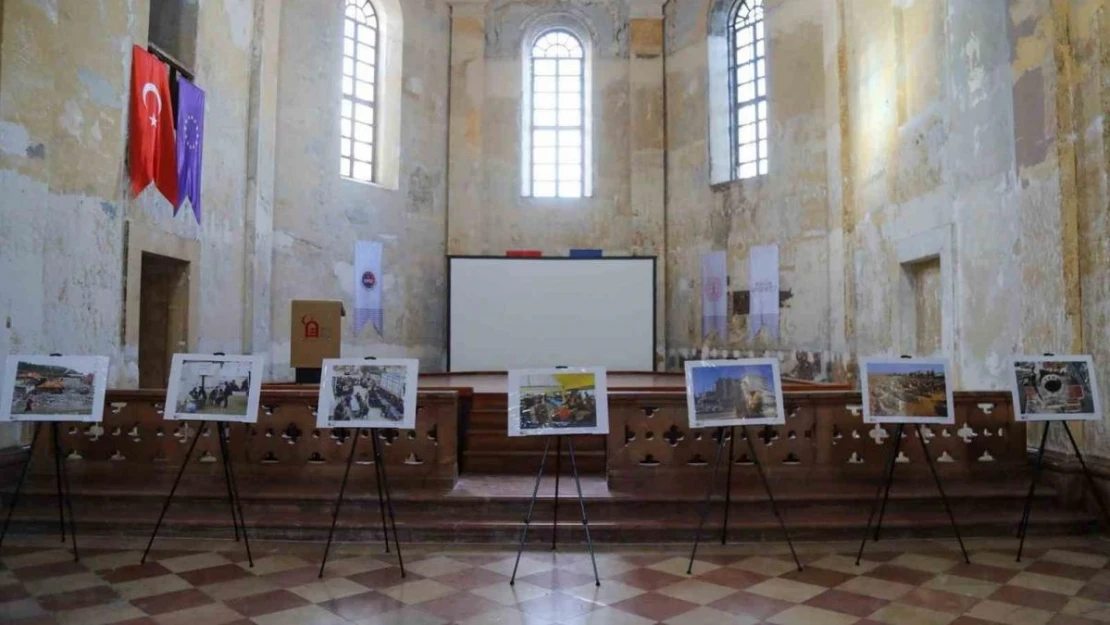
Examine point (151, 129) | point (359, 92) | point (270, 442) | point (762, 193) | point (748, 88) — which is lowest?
point (270, 442)

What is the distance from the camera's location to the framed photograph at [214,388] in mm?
4996

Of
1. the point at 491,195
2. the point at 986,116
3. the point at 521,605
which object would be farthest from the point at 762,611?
the point at 491,195

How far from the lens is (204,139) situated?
9289mm

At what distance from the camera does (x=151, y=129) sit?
7883 mm

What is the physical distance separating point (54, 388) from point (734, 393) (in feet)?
14.8

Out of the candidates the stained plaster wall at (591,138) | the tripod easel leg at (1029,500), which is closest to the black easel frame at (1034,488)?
the tripod easel leg at (1029,500)

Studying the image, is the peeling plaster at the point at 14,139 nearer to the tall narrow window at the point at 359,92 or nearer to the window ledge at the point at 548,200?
the tall narrow window at the point at 359,92

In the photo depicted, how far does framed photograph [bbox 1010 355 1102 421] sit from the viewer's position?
16.8ft

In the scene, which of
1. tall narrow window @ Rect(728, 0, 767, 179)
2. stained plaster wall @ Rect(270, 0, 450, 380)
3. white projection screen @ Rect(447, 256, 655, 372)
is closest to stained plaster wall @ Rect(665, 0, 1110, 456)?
tall narrow window @ Rect(728, 0, 767, 179)

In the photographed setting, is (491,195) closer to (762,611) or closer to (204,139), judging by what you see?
(204,139)

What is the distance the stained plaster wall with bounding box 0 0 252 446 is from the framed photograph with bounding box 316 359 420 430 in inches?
124

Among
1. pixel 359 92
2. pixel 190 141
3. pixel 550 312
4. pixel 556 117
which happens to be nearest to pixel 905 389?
pixel 190 141

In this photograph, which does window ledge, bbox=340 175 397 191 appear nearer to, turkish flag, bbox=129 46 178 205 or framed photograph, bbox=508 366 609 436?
turkish flag, bbox=129 46 178 205

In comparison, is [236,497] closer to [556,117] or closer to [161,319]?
[161,319]
